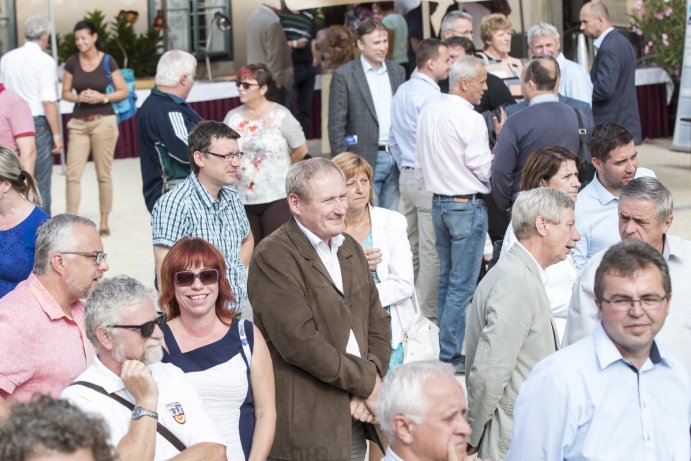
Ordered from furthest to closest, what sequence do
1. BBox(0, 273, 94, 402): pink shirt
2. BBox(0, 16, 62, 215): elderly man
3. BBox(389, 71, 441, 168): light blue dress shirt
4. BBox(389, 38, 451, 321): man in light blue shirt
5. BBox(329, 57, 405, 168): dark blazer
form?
BBox(0, 16, 62, 215): elderly man, BBox(329, 57, 405, 168): dark blazer, BBox(389, 71, 441, 168): light blue dress shirt, BBox(389, 38, 451, 321): man in light blue shirt, BBox(0, 273, 94, 402): pink shirt

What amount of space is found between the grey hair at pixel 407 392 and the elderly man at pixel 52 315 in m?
1.32

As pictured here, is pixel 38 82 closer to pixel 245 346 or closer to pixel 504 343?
pixel 245 346

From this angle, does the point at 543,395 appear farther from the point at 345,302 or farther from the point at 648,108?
the point at 648,108

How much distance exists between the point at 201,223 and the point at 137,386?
1.90 meters

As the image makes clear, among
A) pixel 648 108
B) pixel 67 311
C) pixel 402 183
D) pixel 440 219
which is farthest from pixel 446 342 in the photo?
pixel 648 108

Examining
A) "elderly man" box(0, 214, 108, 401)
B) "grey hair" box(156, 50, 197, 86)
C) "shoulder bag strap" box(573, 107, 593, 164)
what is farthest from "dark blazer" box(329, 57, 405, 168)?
"elderly man" box(0, 214, 108, 401)

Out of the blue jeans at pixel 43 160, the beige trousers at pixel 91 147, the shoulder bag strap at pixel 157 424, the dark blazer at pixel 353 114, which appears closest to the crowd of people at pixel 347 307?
the shoulder bag strap at pixel 157 424

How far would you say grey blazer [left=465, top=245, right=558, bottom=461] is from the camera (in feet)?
14.4

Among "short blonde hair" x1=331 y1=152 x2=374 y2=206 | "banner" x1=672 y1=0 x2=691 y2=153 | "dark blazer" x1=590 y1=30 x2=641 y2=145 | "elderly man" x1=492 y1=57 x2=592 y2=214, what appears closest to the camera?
"short blonde hair" x1=331 y1=152 x2=374 y2=206

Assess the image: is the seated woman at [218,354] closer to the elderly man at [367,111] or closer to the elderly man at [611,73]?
the elderly man at [367,111]

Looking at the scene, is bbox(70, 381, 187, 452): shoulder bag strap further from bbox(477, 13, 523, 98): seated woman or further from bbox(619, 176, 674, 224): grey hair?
bbox(477, 13, 523, 98): seated woman

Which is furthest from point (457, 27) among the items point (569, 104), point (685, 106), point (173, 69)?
point (685, 106)

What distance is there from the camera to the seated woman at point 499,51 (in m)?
9.20

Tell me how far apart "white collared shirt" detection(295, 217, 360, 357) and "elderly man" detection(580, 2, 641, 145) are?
20.2 ft
